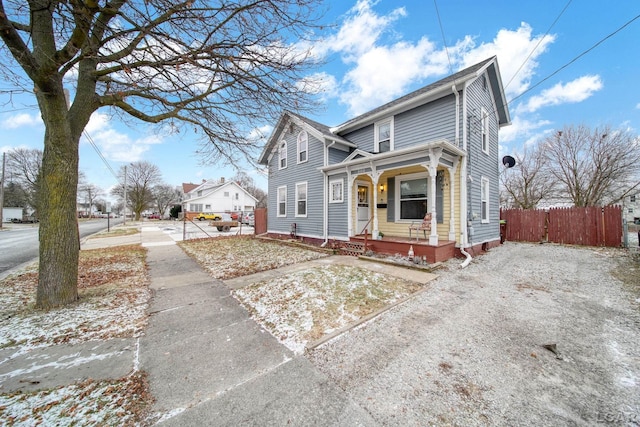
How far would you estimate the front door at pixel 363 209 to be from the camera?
31.7 ft

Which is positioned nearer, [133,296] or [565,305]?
[565,305]

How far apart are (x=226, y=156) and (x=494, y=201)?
1042 centimetres

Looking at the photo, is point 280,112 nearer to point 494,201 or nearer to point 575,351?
point 575,351

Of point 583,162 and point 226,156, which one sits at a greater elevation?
point 583,162

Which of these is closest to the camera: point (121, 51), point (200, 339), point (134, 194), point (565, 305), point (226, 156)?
point (200, 339)

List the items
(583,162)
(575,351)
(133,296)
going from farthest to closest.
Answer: (583,162)
(133,296)
(575,351)

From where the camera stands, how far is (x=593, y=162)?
56.2 feet

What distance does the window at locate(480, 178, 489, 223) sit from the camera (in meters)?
8.77

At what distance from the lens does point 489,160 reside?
936 centimetres

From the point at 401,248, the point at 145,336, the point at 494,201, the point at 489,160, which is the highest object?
the point at 489,160

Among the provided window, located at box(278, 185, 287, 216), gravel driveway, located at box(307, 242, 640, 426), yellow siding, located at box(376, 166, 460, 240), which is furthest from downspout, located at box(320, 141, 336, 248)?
gravel driveway, located at box(307, 242, 640, 426)

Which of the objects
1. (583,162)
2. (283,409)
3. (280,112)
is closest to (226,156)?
(280,112)

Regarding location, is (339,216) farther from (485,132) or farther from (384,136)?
(485,132)

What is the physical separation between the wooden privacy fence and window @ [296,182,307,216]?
9986mm
